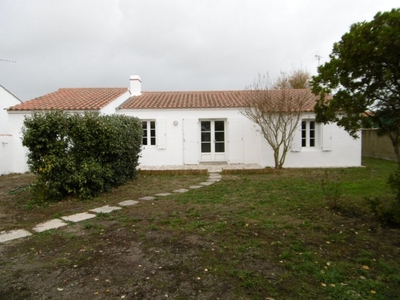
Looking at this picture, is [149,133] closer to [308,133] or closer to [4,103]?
[308,133]

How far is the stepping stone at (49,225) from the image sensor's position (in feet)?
15.1

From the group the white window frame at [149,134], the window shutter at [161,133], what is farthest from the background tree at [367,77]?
the white window frame at [149,134]

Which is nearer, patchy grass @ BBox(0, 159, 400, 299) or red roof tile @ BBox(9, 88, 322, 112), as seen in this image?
patchy grass @ BBox(0, 159, 400, 299)

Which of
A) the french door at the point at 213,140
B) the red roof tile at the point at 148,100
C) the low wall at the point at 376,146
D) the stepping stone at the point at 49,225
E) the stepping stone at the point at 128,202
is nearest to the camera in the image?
the stepping stone at the point at 49,225

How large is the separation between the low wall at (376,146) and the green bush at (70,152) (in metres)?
14.6

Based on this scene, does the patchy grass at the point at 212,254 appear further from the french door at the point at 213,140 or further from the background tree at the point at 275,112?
the french door at the point at 213,140

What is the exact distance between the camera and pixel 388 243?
12.2 feet

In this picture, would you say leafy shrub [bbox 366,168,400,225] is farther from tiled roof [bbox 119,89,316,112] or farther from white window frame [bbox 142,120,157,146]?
white window frame [bbox 142,120,157,146]

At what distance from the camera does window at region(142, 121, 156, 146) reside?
13170 millimetres

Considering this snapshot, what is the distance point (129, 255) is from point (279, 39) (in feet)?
50.8

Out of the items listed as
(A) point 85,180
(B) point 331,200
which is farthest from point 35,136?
(B) point 331,200

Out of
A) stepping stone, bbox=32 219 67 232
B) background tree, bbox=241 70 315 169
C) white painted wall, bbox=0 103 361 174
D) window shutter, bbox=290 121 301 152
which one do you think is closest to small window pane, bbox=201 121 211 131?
white painted wall, bbox=0 103 361 174

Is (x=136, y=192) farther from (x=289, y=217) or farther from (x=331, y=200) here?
(x=331, y=200)

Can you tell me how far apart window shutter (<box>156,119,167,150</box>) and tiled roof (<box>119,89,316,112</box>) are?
812 millimetres
